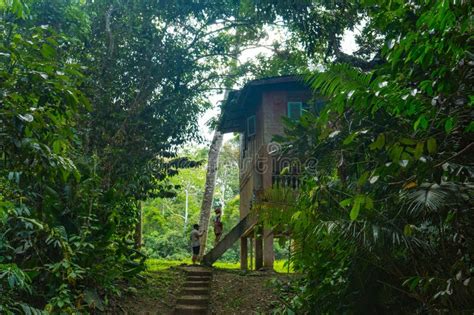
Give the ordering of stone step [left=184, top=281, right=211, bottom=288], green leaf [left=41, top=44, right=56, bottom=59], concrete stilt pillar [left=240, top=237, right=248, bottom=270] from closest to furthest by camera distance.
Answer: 1. green leaf [left=41, top=44, right=56, bottom=59]
2. stone step [left=184, top=281, right=211, bottom=288]
3. concrete stilt pillar [left=240, top=237, right=248, bottom=270]

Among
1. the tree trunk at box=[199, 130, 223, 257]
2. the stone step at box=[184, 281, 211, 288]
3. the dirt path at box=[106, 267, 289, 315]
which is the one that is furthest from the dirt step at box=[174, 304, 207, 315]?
the tree trunk at box=[199, 130, 223, 257]

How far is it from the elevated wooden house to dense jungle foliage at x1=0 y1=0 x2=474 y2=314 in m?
1.67

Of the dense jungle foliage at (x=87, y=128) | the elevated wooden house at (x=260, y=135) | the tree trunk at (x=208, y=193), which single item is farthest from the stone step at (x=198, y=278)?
the tree trunk at (x=208, y=193)

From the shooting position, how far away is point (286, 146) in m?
6.14

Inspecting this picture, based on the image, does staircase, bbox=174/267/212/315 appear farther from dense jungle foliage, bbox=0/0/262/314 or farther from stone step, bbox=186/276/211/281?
dense jungle foliage, bbox=0/0/262/314

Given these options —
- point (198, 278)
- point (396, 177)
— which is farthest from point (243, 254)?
point (396, 177)

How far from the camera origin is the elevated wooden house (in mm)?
11094

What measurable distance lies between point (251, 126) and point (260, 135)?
1.44 meters

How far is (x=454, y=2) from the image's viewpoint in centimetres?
245

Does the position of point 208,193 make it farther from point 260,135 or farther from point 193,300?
point 193,300

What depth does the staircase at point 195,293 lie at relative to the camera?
8945 millimetres

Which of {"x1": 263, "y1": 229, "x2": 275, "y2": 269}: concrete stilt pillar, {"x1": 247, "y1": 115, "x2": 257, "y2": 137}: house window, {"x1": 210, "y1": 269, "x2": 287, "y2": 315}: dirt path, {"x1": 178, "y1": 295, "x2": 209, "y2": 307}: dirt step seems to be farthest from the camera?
{"x1": 247, "y1": 115, "x2": 257, "y2": 137}: house window

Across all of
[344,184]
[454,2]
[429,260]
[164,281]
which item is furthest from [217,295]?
[454,2]

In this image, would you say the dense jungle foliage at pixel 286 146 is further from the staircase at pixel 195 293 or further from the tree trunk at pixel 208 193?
the tree trunk at pixel 208 193
